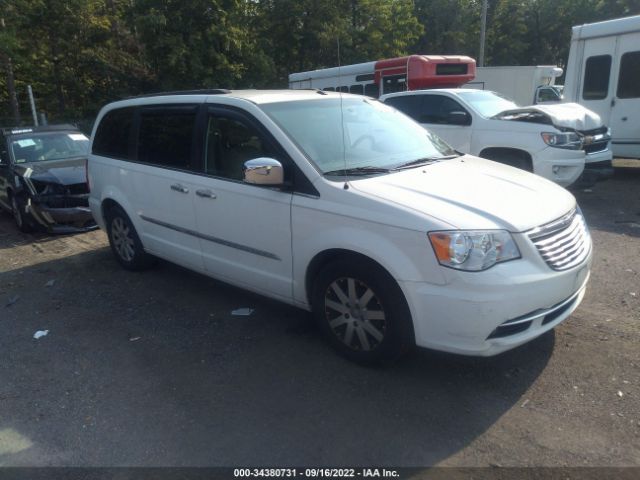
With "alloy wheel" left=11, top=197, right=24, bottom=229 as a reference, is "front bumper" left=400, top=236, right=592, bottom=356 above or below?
above

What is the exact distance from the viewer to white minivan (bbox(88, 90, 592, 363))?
10.4 ft

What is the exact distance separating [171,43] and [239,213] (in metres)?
17.8

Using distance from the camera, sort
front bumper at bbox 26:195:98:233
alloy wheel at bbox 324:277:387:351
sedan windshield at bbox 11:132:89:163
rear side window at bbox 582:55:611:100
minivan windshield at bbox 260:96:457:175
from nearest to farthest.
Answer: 1. alloy wheel at bbox 324:277:387:351
2. minivan windshield at bbox 260:96:457:175
3. front bumper at bbox 26:195:98:233
4. sedan windshield at bbox 11:132:89:163
5. rear side window at bbox 582:55:611:100

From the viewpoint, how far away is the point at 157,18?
18922 millimetres

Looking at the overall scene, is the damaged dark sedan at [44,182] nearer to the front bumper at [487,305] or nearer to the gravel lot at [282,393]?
the gravel lot at [282,393]

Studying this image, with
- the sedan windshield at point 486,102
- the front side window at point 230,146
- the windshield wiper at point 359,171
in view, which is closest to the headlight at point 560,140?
the sedan windshield at point 486,102

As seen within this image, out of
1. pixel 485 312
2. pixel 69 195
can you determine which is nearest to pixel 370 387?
pixel 485 312

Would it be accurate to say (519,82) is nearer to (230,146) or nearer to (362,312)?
(230,146)

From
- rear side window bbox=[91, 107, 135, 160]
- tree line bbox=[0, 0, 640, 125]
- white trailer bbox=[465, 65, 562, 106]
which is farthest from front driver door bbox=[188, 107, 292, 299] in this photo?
tree line bbox=[0, 0, 640, 125]

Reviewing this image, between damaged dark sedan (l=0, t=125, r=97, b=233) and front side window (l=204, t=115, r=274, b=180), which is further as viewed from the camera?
damaged dark sedan (l=0, t=125, r=97, b=233)

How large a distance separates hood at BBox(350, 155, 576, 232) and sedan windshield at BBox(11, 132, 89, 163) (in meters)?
6.63

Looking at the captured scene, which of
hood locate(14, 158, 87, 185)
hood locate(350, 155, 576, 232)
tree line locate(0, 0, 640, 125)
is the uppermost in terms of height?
tree line locate(0, 0, 640, 125)

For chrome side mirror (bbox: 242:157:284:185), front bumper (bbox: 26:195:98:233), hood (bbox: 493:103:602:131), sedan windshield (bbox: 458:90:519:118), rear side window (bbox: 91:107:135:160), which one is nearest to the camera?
chrome side mirror (bbox: 242:157:284:185)

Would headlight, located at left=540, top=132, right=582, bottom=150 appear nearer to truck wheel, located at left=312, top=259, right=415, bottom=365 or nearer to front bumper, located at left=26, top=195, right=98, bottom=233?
truck wheel, located at left=312, top=259, right=415, bottom=365
